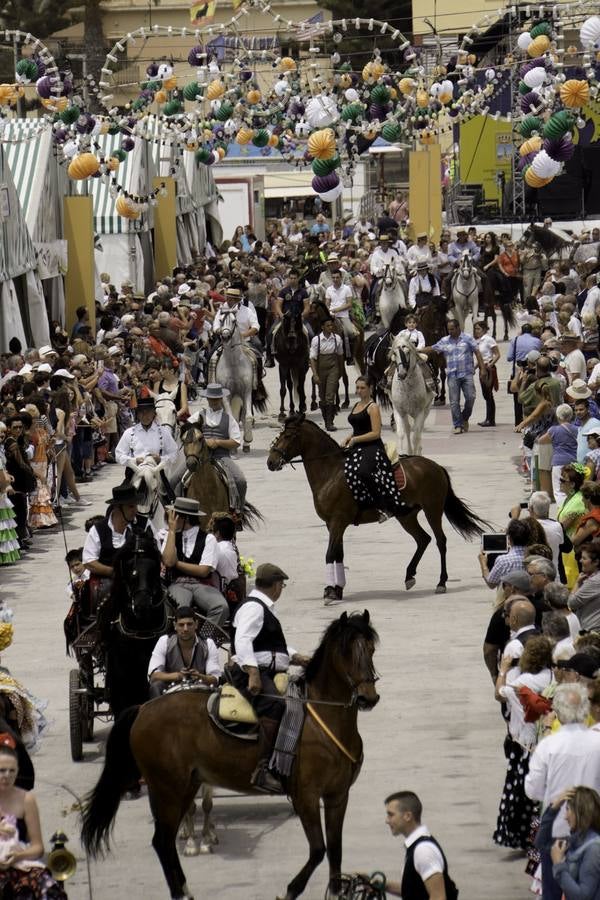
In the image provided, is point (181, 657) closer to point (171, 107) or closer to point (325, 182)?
point (325, 182)

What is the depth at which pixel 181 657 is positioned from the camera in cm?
1127

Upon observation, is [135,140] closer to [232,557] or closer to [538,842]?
[232,557]

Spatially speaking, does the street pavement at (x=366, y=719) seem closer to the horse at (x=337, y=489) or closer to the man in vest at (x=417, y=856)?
the horse at (x=337, y=489)

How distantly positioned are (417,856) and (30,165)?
2667 cm

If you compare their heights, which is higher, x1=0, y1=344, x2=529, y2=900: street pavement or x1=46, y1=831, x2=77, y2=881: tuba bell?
x1=46, y1=831, x2=77, y2=881: tuba bell

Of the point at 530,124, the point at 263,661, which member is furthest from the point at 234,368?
the point at 263,661

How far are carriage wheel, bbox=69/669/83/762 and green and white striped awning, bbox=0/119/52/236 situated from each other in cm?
2075

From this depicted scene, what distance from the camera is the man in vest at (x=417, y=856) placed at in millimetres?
8383

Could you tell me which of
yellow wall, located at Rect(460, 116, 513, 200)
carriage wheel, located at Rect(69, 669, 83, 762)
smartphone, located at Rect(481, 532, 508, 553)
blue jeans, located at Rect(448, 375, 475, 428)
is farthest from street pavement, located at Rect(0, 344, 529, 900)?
yellow wall, located at Rect(460, 116, 513, 200)

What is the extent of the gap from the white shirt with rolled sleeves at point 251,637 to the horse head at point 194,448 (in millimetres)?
6114

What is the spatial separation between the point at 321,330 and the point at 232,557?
1351 cm

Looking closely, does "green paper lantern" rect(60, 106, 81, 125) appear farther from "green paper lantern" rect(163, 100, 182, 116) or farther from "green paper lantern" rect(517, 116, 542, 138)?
"green paper lantern" rect(517, 116, 542, 138)

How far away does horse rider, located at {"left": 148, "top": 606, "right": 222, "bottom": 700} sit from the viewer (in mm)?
11125

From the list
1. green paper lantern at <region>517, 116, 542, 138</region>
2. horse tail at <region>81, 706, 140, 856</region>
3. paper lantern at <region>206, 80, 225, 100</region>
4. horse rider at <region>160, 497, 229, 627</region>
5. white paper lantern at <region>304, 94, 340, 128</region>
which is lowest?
horse tail at <region>81, 706, 140, 856</region>
